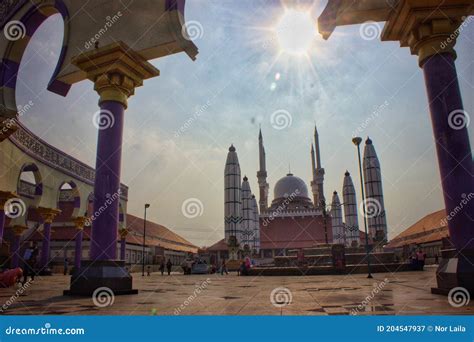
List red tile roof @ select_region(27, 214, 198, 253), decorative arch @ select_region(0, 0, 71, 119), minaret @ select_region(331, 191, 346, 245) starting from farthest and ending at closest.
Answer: minaret @ select_region(331, 191, 346, 245) < red tile roof @ select_region(27, 214, 198, 253) < decorative arch @ select_region(0, 0, 71, 119)

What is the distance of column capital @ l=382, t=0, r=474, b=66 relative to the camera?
21.2ft

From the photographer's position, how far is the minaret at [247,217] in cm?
4129

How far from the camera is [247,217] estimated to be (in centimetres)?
4419

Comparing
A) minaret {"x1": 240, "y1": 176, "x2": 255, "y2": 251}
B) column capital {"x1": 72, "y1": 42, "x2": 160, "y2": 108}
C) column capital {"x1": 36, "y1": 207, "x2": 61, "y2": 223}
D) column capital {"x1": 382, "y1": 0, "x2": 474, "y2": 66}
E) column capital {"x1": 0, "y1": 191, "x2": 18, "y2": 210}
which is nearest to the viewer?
column capital {"x1": 382, "y1": 0, "x2": 474, "y2": 66}

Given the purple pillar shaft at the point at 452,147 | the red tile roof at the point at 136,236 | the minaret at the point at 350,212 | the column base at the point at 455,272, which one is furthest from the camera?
the minaret at the point at 350,212

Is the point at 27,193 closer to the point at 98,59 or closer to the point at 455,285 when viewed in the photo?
the point at 98,59

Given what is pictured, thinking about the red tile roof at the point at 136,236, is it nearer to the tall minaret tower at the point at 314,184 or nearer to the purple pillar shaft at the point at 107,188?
the purple pillar shaft at the point at 107,188

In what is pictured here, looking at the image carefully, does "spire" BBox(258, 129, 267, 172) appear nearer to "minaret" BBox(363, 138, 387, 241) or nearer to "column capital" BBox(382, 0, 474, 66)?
"minaret" BBox(363, 138, 387, 241)

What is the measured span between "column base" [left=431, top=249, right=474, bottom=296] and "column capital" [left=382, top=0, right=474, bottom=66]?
375 cm

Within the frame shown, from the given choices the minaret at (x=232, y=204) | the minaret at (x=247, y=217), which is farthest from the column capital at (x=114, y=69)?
the minaret at (x=247, y=217)

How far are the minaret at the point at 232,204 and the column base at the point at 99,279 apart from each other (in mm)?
29285

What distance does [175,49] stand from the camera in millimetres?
8031

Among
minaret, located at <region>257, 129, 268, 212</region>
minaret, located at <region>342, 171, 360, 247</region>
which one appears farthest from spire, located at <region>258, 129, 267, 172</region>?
minaret, located at <region>342, 171, 360, 247</region>

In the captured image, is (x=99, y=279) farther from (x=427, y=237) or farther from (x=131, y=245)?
(x=427, y=237)
